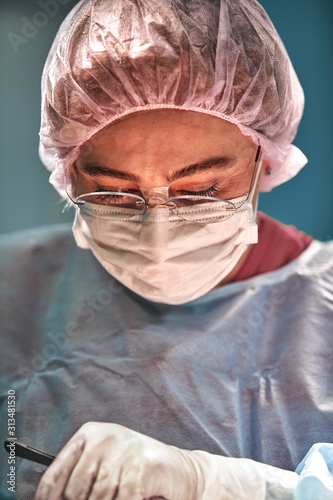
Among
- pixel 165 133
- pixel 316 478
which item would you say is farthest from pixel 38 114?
pixel 316 478

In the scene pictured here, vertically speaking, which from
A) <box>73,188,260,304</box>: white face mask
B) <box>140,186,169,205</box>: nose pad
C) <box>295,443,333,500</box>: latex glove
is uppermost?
<box>140,186,169,205</box>: nose pad

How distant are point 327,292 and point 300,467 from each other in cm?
54

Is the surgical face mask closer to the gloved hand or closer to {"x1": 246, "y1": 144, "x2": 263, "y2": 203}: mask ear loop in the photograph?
{"x1": 246, "y1": 144, "x2": 263, "y2": 203}: mask ear loop

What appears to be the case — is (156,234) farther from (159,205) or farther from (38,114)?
(38,114)

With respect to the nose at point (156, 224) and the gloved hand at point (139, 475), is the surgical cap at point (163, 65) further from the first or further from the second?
the gloved hand at point (139, 475)

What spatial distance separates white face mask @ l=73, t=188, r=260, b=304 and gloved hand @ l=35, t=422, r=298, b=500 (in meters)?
0.38

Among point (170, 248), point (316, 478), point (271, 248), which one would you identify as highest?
point (170, 248)

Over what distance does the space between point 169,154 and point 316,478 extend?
2.41 feet

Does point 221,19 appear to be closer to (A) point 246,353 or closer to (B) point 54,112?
(B) point 54,112

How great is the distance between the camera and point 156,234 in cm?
129

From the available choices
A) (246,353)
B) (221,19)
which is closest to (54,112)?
(221,19)

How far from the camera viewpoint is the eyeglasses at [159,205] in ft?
4.22

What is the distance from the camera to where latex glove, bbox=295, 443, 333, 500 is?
1032mm

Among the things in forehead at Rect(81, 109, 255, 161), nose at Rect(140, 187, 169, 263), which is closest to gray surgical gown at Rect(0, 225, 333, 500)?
nose at Rect(140, 187, 169, 263)
